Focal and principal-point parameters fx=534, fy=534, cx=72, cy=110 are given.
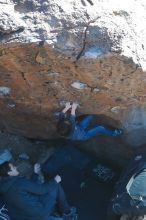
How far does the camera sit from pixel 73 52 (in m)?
4.38

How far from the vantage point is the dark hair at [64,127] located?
529cm

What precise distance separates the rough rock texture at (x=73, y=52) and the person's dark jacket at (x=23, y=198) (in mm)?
784

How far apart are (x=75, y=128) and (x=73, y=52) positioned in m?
1.14

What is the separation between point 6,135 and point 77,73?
62.1 inches

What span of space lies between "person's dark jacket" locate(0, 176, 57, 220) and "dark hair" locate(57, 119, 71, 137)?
0.62m

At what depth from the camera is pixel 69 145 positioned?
5.87 meters

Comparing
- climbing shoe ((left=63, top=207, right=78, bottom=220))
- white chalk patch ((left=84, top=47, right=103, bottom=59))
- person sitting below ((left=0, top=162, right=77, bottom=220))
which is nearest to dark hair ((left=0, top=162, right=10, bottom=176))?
person sitting below ((left=0, top=162, right=77, bottom=220))

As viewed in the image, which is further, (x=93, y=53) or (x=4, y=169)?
(x=4, y=169)

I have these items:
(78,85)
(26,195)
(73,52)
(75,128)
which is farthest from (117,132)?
(73,52)

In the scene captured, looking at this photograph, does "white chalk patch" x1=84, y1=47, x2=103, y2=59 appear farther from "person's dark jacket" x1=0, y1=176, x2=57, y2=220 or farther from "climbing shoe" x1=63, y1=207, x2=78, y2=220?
"climbing shoe" x1=63, y1=207, x2=78, y2=220

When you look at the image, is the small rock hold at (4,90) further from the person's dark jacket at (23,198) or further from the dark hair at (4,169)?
the person's dark jacket at (23,198)

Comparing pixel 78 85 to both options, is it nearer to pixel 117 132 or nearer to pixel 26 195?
pixel 117 132

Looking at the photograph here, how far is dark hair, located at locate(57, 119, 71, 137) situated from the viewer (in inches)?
208

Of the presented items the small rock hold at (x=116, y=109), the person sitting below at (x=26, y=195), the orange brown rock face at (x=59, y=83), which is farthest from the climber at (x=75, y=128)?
the person sitting below at (x=26, y=195)
